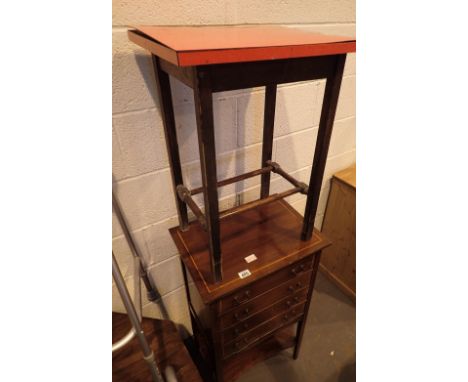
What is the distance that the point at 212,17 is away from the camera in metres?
0.80

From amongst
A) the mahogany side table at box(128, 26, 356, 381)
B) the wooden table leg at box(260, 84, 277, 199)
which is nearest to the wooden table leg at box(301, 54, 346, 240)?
the mahogany side table at box(128, 26, 356, 381)

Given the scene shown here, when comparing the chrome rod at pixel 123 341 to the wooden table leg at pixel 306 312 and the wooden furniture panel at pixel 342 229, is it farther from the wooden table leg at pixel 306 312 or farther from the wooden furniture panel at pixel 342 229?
the wooden furniture panel at pixel 342 229

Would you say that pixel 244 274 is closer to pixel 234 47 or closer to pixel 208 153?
pixel 208 153

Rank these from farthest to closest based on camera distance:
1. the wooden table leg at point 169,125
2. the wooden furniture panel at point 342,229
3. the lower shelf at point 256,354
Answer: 1. the wooden furniture panel at point 342,229
2. the lower shelf at point 256,354
3. the wooden table leg at point 169,125

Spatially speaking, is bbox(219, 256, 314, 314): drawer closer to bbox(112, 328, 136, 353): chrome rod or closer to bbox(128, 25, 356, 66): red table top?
bbox(112, 328, 136, 353): chrome rod

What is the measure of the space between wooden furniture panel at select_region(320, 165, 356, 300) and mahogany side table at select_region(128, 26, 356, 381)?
59 centimetres

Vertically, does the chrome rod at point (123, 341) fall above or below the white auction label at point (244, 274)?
above

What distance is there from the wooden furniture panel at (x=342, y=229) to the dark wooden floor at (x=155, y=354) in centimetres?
110

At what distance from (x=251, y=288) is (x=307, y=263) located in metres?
0.25

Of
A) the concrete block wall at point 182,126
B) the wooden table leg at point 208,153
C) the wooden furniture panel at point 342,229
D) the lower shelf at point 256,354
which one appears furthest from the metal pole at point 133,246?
the wooden furniture panel at point 342,229

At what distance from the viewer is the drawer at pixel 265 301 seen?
0.93 metres

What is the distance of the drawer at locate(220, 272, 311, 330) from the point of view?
93 centimetres

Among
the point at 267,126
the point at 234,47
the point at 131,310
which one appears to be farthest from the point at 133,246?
the point at 234,47

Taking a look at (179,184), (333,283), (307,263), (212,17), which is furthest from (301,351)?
(212,17)
